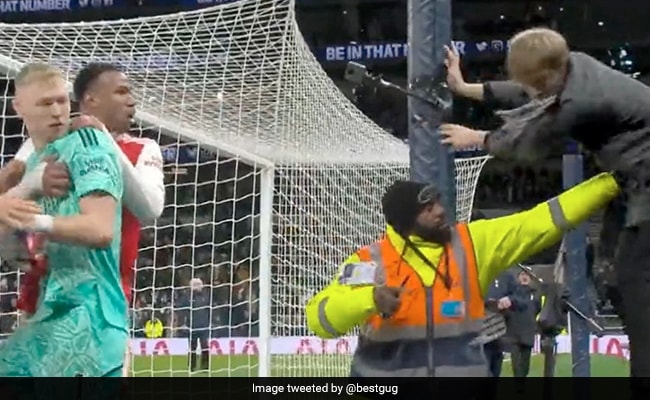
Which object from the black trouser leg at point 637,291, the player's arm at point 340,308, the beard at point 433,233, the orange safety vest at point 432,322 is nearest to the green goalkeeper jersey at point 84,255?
the player's arm at point 340,308

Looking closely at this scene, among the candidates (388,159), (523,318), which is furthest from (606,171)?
(523,318)

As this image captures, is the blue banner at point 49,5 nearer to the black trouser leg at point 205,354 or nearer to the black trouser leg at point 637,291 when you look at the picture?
the black trouser leg at point 205,354

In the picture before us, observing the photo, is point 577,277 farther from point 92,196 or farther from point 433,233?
point 92,196

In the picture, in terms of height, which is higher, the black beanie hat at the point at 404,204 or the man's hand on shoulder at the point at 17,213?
the black beanie hat at the point at 404,204

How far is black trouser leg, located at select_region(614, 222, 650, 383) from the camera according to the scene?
11.2 ft

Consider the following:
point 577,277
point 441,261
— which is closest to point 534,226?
point 441,261

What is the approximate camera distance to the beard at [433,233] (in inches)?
145

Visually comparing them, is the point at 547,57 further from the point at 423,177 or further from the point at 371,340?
the point at 371,340

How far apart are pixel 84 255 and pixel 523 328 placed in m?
8.68

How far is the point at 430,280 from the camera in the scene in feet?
12.1

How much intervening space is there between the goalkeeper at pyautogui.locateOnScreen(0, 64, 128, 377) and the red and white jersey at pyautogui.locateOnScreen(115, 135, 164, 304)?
35 cm

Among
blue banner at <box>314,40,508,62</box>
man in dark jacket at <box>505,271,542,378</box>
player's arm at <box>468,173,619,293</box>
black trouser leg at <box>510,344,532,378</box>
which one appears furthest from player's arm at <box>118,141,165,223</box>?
blue banner at <box>314,40,508,62</box>

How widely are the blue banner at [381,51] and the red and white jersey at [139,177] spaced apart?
2382cm
